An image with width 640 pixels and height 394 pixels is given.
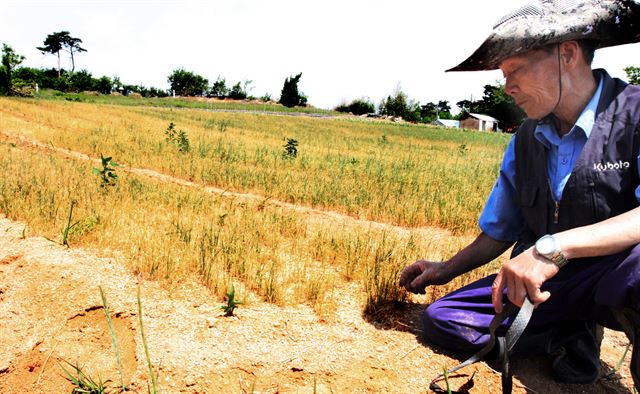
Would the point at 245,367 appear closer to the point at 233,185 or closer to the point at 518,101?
the point at 518,101

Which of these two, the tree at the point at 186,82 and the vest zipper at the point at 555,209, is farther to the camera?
the tree at the point at 186,82

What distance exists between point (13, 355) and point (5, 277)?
0.84 metres

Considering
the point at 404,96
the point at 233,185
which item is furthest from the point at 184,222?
the point at 404,96

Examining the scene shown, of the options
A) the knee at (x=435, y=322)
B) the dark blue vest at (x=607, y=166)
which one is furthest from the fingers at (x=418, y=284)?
the dark blue vest at (x=607, y=166)

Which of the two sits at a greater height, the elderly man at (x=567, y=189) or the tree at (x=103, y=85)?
the tree at (x=103, y=85)

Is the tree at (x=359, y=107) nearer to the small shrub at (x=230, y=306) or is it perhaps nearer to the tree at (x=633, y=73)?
the tree at (x=633, y=73)

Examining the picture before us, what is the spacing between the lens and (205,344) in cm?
226

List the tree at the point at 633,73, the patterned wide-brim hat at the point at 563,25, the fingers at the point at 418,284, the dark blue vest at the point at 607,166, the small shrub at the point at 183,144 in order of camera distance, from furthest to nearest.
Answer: the tree at the point at 633,73 < the small shrub at the point at 183,144 < the fingers at the point at 418,284 < the dark blue vest at the point at 607,166 < the patterned wide-brim hat at the point at 563,25

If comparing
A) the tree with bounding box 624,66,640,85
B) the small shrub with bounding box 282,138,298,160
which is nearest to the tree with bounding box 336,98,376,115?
the tree with bounding box 624,66,640,85

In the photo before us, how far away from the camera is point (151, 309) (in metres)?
2.59

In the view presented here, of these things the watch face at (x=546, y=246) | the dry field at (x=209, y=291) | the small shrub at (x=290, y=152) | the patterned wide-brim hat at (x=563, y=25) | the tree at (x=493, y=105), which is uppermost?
the tree at (x=493, y=105)

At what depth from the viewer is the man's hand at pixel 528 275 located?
160 cm

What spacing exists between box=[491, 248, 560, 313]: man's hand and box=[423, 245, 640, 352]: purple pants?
341mm

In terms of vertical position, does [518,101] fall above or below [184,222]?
above
